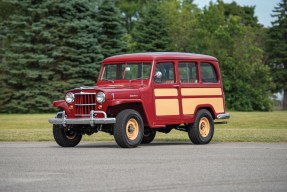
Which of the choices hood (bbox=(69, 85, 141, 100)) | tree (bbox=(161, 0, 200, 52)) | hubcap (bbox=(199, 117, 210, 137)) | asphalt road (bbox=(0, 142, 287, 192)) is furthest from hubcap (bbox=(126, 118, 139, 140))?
tree (bbox=(161, 0, 200, 52))

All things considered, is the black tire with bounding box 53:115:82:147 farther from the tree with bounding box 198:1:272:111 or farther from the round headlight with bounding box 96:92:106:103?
the tree with bounding box 198:1:272:111

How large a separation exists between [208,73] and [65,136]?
4.24 m

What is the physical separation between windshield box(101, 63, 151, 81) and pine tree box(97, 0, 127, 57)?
127ft

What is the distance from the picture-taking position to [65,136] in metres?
17.5

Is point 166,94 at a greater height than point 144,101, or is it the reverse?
point 166,94

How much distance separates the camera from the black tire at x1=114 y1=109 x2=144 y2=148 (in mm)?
16266

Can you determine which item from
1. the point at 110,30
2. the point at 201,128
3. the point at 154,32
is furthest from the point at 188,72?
the point at 154,32

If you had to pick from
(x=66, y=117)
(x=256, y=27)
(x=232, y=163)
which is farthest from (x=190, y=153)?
(x=256, y=27)

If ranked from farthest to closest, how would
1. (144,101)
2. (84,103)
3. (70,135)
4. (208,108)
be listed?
(208,108)
(70,135)
(144,101)
(84,103)

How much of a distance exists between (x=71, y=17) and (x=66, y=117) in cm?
4102

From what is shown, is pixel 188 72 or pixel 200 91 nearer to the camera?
pixel 188 72

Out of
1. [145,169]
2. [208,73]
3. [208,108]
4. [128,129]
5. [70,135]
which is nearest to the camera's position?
[145,169]

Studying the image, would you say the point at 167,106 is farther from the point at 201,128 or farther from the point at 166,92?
the point at 201,128

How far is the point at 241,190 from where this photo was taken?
9.12 metres
